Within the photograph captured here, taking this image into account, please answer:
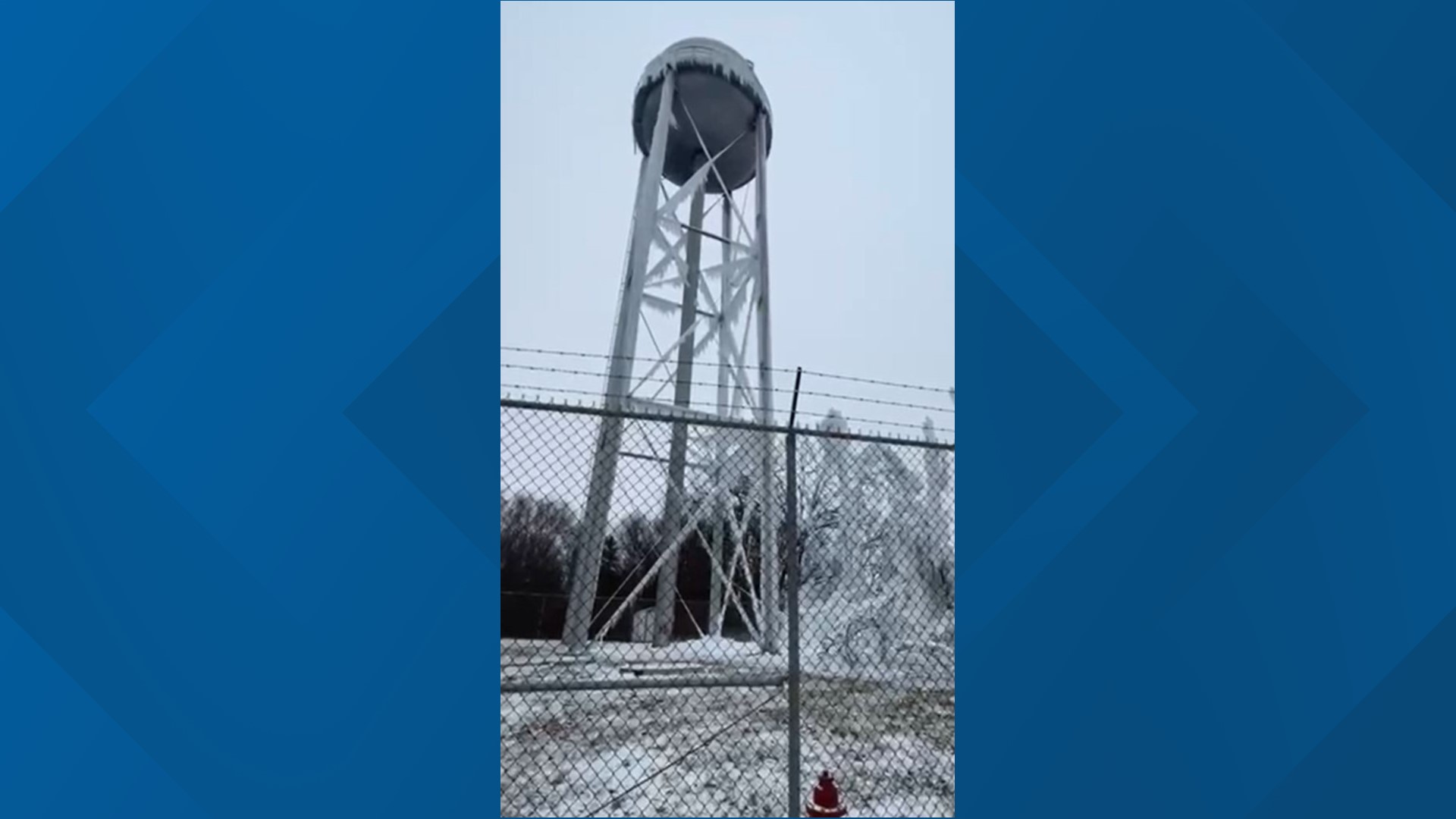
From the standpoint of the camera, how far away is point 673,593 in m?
9.34

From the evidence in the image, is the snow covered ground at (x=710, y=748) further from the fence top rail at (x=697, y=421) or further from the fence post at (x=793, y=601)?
the fence top rail at (x=697, y=421)

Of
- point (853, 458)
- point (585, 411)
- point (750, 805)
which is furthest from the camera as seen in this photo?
point (853, 458)

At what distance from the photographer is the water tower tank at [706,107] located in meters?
10.9

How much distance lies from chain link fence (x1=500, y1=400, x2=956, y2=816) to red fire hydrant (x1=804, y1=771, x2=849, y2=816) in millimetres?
93

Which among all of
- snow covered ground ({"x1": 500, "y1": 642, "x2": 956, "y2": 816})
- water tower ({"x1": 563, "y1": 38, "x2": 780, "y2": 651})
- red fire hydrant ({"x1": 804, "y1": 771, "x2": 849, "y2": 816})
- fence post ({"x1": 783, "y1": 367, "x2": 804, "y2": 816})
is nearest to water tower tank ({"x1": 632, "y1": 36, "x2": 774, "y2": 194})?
water tower ({"x1": 563, "y1": 38, "x2": 780, "y2": 651})

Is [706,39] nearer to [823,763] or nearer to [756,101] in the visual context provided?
[756,101]

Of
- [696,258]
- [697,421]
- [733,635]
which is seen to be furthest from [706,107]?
[697,421]

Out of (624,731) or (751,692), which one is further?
(751,692)

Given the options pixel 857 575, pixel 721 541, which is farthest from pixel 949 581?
pixel 721 541

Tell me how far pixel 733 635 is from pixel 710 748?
5.94 meters

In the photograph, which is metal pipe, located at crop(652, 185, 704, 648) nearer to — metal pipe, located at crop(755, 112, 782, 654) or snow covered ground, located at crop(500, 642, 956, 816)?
metal pipe, located at crop(755, 112, 782, 654)

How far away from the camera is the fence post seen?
3.13 meters

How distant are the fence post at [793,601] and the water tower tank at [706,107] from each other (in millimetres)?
8519

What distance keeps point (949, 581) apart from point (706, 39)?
27.1ft
